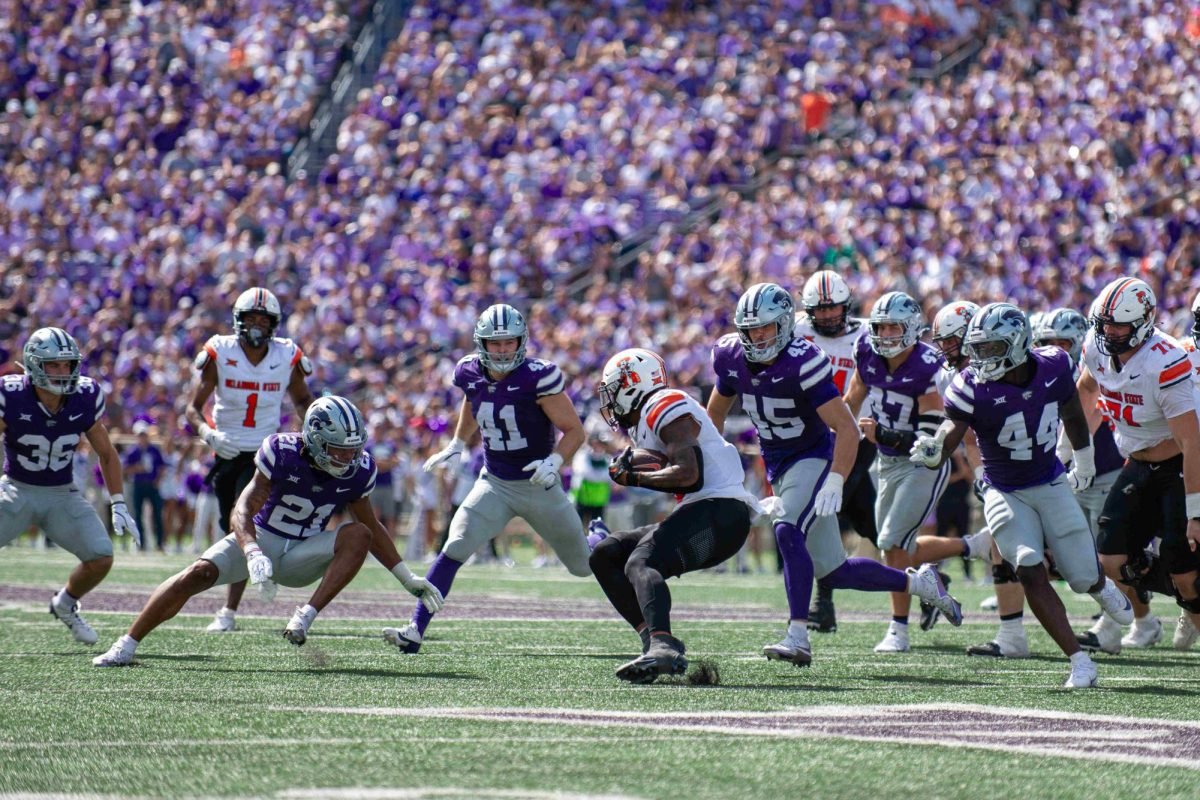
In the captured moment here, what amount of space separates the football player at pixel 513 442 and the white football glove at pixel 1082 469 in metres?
2.31

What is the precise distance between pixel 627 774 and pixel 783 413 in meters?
3.77

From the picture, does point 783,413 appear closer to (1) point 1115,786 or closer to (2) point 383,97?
(1) point 1115,786

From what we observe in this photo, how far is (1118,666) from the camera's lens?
826cm

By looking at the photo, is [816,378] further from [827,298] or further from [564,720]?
[564,720]

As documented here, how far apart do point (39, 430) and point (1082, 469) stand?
4.97m

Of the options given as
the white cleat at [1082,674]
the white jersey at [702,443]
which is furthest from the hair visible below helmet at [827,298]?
the white cleat at [1082,674]

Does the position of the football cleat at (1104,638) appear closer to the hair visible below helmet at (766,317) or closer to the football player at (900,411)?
the football player at (900,411)

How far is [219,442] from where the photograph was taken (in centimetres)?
995

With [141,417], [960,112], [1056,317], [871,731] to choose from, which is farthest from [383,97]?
[871,731]

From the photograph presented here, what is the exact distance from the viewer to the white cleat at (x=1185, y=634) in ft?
30.0

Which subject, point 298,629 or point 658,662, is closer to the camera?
point 658,662

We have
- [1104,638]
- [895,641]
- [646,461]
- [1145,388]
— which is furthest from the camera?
[1104,638]

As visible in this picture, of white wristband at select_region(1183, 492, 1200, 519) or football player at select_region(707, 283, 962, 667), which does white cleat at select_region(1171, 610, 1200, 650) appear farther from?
white wristband at select_region(1183, 492, 1200, 519)

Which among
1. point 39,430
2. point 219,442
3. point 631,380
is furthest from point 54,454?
point 631,380
